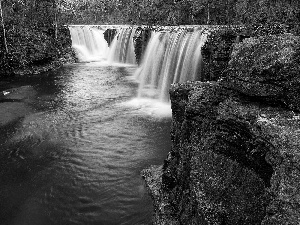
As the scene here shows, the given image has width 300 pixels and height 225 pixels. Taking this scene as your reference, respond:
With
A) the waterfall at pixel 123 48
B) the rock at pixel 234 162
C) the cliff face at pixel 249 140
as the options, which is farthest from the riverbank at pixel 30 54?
the cliff face at pixel 249 140

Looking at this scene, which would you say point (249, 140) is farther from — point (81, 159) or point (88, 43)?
point (88, 43)

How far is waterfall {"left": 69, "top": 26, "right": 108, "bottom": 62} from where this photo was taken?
4570 centimetres

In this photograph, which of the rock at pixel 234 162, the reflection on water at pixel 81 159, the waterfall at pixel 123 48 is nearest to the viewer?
the rock at pixel 234 162

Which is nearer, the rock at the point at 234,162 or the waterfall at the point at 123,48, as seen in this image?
the rock at the point at 234,162

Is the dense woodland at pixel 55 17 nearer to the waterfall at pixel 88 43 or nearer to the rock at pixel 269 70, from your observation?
the waterfall at pixel 88 43

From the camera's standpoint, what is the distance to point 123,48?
1697 inches

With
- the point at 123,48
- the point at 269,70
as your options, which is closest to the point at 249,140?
the point at 269,70

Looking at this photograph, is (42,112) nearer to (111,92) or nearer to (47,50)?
(111,92)

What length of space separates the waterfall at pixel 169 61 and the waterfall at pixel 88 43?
16.9 meters

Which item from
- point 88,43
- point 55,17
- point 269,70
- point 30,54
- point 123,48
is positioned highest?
point 55,17

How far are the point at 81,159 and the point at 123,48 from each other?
31.1 metres

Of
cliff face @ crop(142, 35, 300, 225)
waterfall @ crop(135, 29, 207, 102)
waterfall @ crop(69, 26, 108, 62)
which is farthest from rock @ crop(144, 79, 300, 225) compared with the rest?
waterfall @ crop(69, 26, 108, 62)

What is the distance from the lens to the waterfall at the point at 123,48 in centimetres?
4168

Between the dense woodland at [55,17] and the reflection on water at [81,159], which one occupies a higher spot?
the dense woodland at [55,17]
